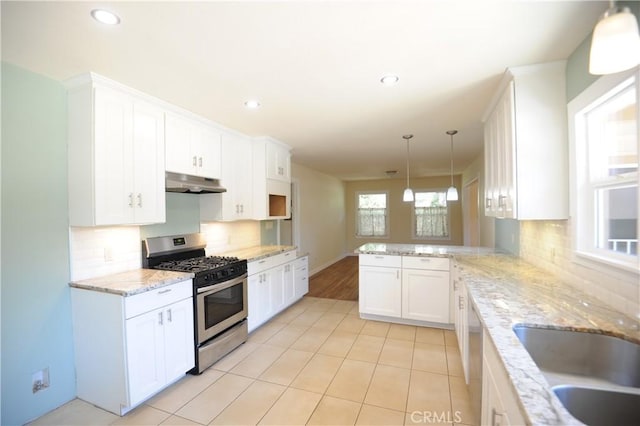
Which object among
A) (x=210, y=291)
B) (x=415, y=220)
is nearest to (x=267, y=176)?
(x=210, y=291)

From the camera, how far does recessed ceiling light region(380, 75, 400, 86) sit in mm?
2064

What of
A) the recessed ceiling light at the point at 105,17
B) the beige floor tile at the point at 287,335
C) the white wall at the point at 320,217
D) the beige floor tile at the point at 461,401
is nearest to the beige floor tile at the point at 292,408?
the beige floor tile at the point at 287,335

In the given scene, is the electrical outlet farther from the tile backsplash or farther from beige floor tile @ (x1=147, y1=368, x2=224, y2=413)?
the tile backsplash

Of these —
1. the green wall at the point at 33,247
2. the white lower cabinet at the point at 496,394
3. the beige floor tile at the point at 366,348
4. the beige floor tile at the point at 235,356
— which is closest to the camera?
the white lower cabinet at the point at 496,394

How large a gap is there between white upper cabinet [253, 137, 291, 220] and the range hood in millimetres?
692

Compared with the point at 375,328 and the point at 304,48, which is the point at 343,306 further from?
the point at 304,48

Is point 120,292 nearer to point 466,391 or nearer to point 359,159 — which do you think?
point 466,391

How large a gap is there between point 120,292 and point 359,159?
4282 mm

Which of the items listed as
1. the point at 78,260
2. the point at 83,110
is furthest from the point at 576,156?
the point at 78,260

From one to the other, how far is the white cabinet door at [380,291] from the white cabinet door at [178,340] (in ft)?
6.67

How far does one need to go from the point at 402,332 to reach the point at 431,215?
5.25 meters

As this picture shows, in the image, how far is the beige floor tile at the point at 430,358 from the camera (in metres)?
2.49

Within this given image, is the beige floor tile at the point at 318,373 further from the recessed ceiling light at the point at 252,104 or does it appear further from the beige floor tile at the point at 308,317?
the recessed ceiling light at the point at 252,104

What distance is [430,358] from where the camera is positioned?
266 cm
